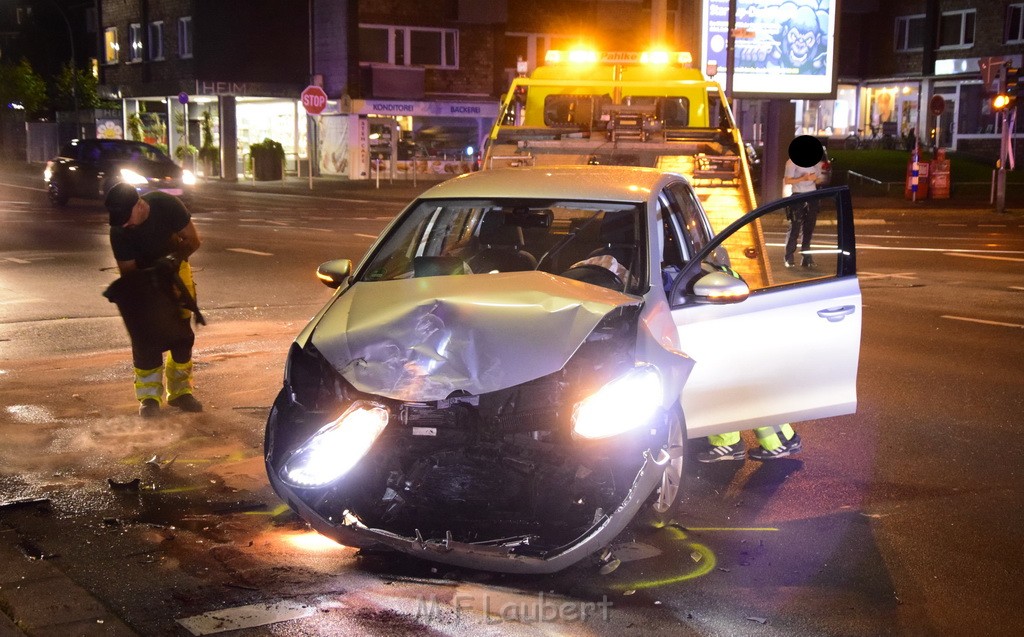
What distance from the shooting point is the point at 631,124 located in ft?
39.3

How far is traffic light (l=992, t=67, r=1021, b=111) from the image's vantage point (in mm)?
28594

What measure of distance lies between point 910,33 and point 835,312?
53517 mm

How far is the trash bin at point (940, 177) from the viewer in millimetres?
32750

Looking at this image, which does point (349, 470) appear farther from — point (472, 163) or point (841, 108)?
point (841, 108)

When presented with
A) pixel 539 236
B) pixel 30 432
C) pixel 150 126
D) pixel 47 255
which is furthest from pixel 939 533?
pixel 150 126

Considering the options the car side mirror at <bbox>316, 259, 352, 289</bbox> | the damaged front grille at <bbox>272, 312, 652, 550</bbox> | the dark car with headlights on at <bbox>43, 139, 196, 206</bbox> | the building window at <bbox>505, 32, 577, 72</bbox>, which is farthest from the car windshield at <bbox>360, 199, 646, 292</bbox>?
the building window at <bbox>505, 32, 577, 72</bbox>

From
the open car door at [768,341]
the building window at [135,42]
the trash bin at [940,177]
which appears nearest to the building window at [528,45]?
the building window at [135,42]

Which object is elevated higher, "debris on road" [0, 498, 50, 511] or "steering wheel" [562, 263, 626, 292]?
"steering wheel" [562, 263, 626, 292]

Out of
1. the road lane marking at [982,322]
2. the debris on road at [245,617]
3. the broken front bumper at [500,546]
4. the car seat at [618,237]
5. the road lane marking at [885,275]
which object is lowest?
the road lane marking at [885,275]

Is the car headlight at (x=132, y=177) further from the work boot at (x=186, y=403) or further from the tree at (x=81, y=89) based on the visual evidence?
the tree at (x=81, y=89)

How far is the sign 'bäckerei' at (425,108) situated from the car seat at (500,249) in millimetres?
37913

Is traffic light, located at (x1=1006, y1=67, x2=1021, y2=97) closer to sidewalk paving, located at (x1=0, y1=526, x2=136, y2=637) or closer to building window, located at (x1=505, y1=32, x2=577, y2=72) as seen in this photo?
building window, located at (x1=505, y1=32, x2=577, y2=72)

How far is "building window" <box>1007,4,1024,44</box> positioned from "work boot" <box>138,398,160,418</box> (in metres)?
49.8

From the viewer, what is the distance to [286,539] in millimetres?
5668
